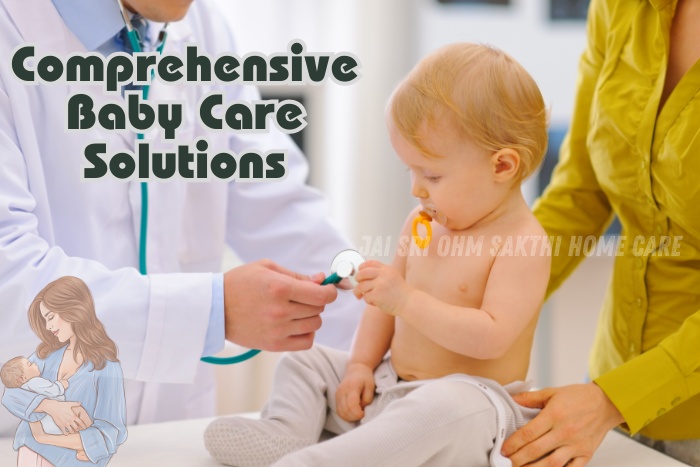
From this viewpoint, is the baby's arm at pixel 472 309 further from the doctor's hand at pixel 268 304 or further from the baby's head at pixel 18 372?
the baby's head at pixel 18 372

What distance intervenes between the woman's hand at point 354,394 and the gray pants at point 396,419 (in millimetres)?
10

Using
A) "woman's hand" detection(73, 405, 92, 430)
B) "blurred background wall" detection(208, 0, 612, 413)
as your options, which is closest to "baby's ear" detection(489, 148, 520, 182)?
"woman's hand" detection(73, 405, 92, 430)

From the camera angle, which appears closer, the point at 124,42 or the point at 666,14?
the point at 666,14

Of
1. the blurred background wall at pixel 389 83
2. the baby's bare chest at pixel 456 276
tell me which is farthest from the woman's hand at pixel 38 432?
the blurred background wall at pixel 389 83

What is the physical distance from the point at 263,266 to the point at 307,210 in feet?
1.45

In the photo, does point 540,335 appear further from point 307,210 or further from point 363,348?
point 363,348

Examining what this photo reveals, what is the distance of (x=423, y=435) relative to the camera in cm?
92

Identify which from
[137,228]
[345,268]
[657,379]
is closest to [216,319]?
[345,268]

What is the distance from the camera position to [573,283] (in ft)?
8.21

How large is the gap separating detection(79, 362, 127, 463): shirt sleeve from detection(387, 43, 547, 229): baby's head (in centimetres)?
45

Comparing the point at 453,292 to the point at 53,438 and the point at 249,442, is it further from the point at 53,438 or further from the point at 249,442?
the point at 53,438

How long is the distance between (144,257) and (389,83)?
4.91ft

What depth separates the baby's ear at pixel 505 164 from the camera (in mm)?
1026

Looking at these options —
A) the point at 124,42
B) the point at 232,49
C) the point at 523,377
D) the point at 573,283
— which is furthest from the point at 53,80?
the point at 573,283
